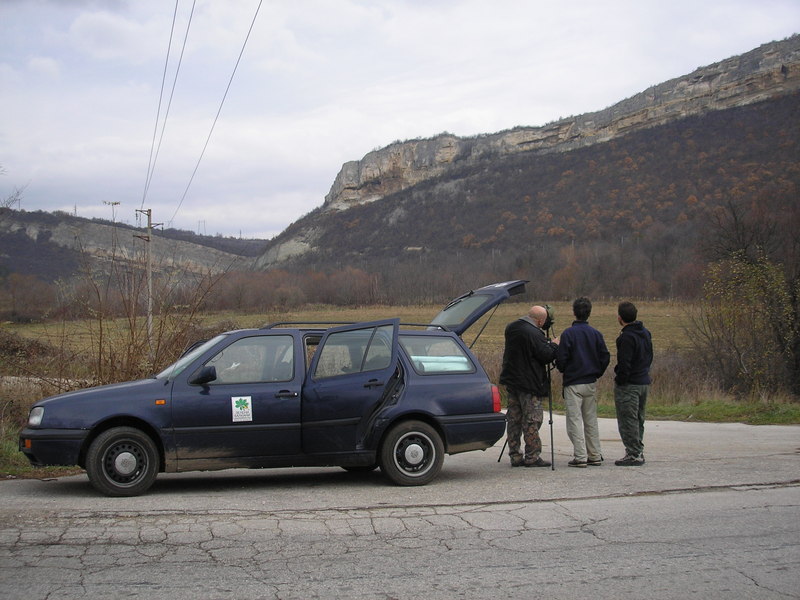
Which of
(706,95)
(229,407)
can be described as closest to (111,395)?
(229,407)

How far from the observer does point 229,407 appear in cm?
798

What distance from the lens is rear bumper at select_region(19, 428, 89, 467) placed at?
24.9 feet

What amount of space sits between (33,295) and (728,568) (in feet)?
61.2

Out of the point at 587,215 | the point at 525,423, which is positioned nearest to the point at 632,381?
the point at 525,423

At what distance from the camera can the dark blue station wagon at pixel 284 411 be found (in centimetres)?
770

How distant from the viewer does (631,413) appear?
9.26 m

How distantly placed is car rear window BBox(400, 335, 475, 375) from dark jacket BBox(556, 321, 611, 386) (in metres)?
1.17

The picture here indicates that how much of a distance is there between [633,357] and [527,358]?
4.21 feet

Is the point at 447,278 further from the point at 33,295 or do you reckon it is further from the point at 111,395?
the point at 111,395

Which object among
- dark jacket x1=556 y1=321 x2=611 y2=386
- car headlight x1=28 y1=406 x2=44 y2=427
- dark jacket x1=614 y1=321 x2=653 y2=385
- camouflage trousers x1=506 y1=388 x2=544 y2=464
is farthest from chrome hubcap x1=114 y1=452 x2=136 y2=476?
dark jacket x1=614 y1=321 x2=653 y2=385

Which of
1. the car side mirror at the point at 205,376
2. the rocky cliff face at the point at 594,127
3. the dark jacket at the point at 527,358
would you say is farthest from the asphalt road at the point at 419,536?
the rocky cliff face at the point at 594,127

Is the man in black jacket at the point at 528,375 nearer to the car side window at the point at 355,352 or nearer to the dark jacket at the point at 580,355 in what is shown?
the dark jacket at the point at 580,355

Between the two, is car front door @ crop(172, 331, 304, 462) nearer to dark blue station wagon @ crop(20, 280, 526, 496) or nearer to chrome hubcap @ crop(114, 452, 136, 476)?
dark blue station wagon @ crop(20, 280, 526, 496)

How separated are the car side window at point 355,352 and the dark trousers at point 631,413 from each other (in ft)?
9.62
